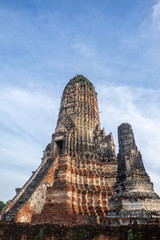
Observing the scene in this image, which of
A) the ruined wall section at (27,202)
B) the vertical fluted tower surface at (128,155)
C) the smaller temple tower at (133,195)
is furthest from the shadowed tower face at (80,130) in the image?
the smaller temple tower at (133,195)

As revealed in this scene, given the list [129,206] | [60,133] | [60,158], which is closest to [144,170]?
[129,206]

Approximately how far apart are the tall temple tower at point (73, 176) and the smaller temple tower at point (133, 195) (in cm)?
362

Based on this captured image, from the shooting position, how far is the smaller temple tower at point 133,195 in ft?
30.2

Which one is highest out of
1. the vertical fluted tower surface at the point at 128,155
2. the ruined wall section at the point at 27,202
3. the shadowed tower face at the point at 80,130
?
the shadowed tower face at the point at 80,130

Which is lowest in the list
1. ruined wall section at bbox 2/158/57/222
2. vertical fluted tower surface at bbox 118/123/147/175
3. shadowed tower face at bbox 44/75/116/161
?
ruined wall section at bbox 2/158/57/222

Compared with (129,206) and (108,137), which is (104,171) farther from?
(129,206)

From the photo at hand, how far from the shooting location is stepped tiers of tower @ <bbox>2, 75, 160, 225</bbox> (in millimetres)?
10172

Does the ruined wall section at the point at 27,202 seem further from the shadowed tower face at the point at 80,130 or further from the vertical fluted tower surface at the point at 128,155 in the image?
the vertical fluted tower surface at the point at 128,155

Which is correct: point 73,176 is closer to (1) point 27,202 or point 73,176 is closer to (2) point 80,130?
(1) point 27,202

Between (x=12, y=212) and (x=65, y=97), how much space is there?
1888cm

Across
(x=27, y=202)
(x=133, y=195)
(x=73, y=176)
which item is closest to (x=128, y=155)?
(x=133, y=195)

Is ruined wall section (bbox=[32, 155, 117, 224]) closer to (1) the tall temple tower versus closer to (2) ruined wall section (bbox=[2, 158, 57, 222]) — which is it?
(1) the tall temple tower

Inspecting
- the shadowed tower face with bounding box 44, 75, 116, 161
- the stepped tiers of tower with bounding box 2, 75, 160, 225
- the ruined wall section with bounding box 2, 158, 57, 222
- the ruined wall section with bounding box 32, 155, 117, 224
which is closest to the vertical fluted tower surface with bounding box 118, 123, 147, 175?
the stepped tiers of tower with bounding box 2, 75, 160, 225

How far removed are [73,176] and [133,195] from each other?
25.0 feet
